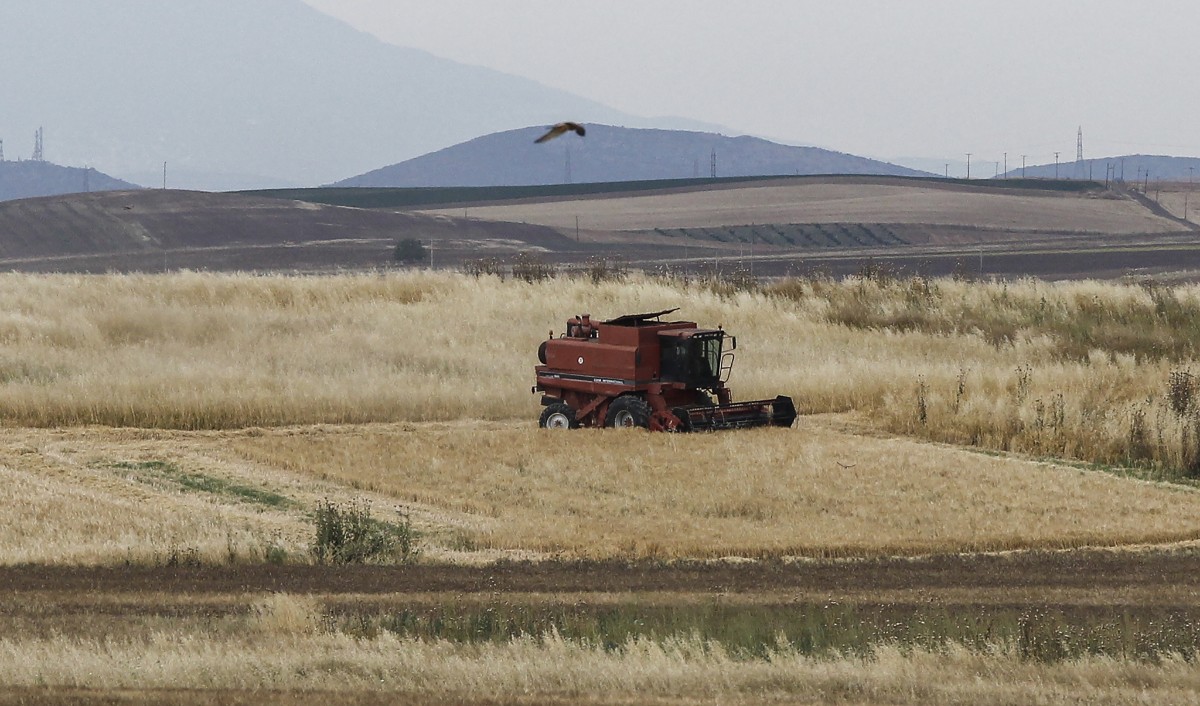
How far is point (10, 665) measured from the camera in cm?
1036

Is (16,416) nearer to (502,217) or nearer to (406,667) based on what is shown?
(406,667)

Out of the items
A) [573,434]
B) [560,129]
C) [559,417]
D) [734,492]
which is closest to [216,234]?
[559,417]

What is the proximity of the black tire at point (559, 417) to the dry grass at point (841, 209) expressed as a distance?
72.6 metres

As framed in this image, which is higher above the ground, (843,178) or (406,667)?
(843,178)

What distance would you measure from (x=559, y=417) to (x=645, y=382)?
149 cm

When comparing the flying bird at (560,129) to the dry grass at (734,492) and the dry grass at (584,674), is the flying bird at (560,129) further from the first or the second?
the dry grass at (734,492)

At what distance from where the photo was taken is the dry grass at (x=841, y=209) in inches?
3962

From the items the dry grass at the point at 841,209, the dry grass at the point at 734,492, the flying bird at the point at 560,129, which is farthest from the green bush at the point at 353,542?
the dry grass at the point at 841,209

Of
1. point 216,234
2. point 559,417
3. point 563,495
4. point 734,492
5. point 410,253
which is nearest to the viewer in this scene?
point 734,492

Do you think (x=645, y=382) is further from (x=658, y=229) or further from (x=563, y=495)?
(x=658, y=229)

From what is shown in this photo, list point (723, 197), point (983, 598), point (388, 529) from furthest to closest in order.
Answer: point (723, 197) < point (388, 529) < point (983, 598)

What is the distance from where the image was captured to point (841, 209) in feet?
348

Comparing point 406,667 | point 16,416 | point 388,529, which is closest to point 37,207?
point 16,416

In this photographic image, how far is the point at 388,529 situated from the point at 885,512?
5723 mm
